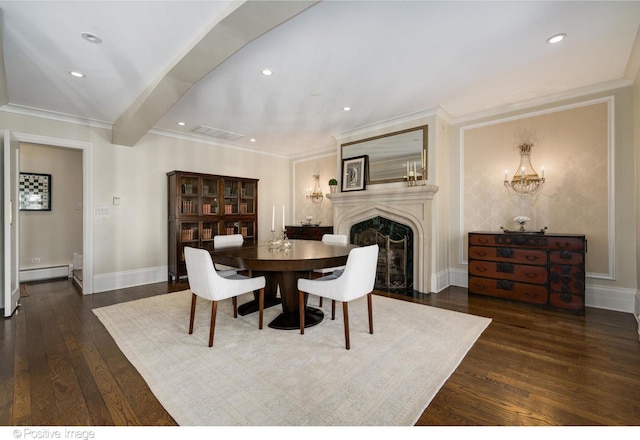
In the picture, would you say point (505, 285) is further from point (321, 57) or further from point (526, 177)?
point (321, 57)

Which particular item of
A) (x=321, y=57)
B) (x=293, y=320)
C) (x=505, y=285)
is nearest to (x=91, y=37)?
(x=321, y=57)

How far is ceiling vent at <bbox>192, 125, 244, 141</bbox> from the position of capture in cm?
466

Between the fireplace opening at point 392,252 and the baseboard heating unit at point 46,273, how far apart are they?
5.25 m

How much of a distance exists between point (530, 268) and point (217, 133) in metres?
4.88

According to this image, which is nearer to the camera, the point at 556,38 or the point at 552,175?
the point at 556,38

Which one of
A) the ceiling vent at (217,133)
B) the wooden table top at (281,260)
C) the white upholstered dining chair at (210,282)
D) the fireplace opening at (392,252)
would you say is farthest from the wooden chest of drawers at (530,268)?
the ceiling vent at (217,133)

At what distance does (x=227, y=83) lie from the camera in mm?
3064

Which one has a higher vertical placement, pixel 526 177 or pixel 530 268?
pixel 526 177

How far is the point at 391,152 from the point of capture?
4324 mm

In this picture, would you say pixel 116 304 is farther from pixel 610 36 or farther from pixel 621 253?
pixel 621 253

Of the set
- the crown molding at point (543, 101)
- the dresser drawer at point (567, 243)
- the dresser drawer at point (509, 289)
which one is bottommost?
the dresser drawer at point (509, 289)

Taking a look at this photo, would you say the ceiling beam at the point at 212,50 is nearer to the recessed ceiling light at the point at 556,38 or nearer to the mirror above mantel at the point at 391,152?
the recessed ceiling light at the point at 556,38

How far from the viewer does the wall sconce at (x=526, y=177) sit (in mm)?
3559
